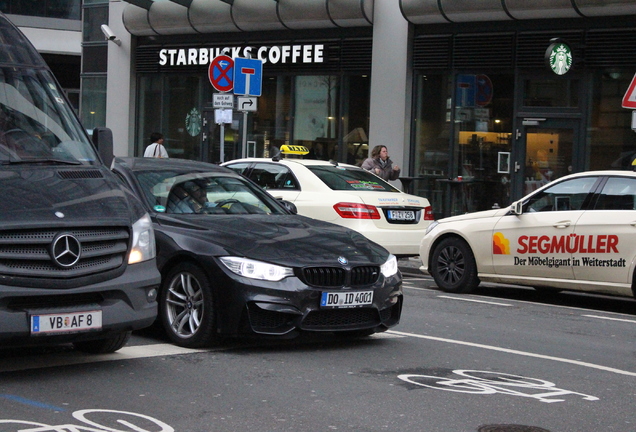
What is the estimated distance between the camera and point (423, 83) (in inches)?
861

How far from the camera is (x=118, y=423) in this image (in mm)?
5594

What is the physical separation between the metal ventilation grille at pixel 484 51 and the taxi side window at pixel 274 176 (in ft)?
24.3

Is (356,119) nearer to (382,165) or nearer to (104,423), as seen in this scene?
(382,165)

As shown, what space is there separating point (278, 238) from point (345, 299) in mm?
738

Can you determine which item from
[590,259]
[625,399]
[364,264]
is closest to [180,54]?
[590,259]

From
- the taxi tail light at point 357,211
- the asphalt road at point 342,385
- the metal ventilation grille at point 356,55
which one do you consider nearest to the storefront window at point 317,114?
the metal ventilation grille at point 356,55

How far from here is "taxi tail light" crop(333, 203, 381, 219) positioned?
13.6 metres

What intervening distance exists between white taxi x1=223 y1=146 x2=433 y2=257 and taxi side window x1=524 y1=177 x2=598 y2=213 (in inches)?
88.1

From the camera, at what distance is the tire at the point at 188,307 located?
775 centimetres

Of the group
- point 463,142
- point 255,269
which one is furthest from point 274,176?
point 463,142

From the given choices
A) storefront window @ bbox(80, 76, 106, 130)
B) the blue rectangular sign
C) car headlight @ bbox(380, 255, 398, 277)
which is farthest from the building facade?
car headlight @ bbox(380, 255, 398, 277)

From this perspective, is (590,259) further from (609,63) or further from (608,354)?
(609,63)

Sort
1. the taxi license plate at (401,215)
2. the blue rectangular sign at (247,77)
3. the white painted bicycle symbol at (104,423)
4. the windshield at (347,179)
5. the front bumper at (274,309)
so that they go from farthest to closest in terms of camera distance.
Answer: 1. the blue rectangular sign at (247,77)
2. the windshield at (347,179)
3. the taxi license plate at (401,215)
4. the front bumper at (274,309)
5. the white painted bicycle symbol at (104,423)

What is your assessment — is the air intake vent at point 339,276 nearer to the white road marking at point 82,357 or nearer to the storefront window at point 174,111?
the white road marking at point 82,357
